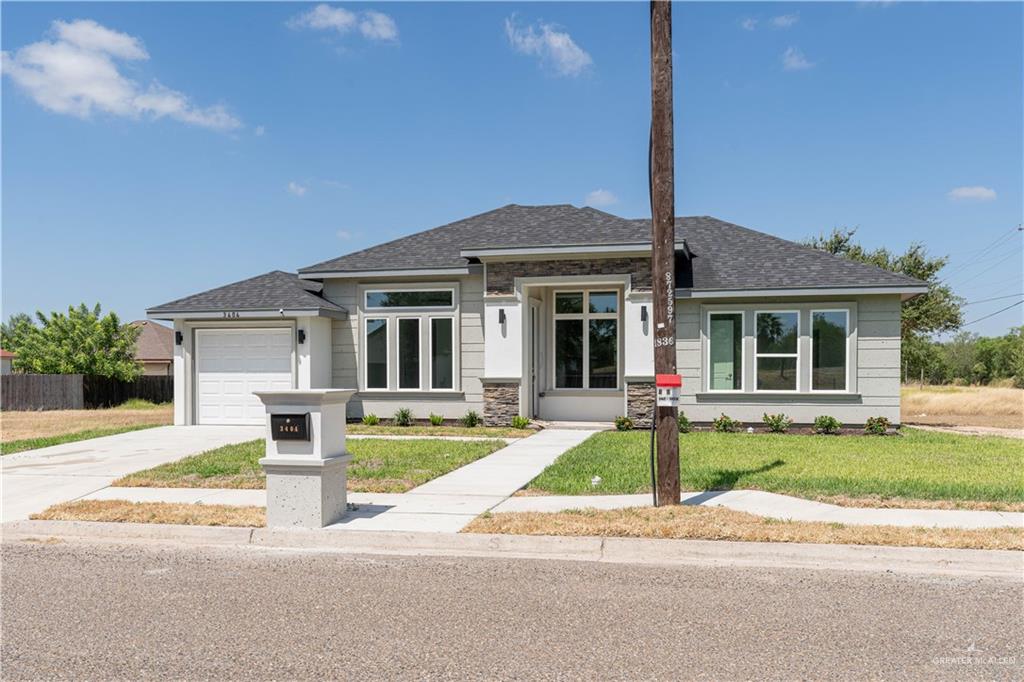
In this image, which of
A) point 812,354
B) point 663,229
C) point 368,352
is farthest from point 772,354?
point 663,229

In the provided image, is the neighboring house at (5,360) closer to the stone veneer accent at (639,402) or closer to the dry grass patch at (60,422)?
the dry grass patch at (60,422)

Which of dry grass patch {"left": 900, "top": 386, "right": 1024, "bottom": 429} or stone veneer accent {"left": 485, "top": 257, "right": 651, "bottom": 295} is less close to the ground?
stone veneer accent {"left": 485, "top": 257, "right": 651, "bottom": 295}

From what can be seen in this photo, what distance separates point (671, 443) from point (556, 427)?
9706mm

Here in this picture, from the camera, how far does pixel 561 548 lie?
6.96 metres

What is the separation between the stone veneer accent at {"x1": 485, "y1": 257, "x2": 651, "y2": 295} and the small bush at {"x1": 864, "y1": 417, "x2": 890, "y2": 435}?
5486mm

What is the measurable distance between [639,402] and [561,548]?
1045 centimetres

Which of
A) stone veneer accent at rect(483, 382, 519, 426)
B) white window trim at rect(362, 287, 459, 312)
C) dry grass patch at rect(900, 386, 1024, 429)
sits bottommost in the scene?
dry grass patch at rect(900, 386, 1024, 429)

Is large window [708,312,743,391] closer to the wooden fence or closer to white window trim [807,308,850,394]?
white window trim [807,308,850,394]

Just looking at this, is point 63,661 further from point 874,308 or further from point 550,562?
point 874,308

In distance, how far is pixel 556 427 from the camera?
58.5ft

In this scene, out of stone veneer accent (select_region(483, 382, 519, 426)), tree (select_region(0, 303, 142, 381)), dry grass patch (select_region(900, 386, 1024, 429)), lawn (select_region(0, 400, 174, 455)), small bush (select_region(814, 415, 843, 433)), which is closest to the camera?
lawn (select_region(0, 400, 174, 455))

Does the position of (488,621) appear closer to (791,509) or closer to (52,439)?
(791,509)

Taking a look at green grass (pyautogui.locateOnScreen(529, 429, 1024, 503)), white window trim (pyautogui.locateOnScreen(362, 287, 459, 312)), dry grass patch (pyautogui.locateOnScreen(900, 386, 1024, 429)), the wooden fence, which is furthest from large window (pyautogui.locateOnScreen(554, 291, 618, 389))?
the wooden fence

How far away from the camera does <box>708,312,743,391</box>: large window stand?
17.3 metres
